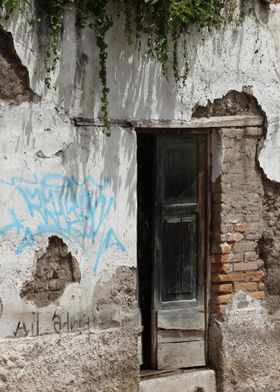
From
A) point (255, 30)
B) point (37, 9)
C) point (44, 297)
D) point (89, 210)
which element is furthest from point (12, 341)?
point (255, 30)

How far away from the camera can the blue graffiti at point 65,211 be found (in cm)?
601

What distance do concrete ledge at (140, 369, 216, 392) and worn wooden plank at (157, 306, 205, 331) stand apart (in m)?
0.37

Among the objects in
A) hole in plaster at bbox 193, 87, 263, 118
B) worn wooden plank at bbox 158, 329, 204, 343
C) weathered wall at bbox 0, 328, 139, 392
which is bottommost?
weathered wall at bbox 0, 328, 139, 392

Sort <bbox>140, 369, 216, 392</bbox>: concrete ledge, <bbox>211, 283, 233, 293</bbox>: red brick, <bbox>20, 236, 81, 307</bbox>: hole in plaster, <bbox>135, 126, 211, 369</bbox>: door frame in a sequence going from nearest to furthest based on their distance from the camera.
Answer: <bbox>20, 236, 81, 307</bbox>: hole in plaster, <bbox>140, 369, 216, 392</bbox>: concrete ledge, <bbox>135, 126, 211, 369</bbox>: door frame, <bbox>211, 283, 233, 293</bbox>: red brick

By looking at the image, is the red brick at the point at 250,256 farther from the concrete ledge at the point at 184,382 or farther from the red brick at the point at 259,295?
the concrete ledge at the point at 184,382

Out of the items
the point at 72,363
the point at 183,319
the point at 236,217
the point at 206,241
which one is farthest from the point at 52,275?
the point at 236,217

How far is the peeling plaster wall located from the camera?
19.6 feet

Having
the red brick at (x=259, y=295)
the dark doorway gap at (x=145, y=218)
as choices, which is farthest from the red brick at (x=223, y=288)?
the dark doorway gap at (x=145, y=218)

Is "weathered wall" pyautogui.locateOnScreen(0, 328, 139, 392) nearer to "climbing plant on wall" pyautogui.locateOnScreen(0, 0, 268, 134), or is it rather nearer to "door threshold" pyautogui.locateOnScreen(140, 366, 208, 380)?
"door threshold" pyautogui.locateOnScreen(140, 366, 208, 380)

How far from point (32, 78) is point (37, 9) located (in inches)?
18.9

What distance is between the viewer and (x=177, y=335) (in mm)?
6953

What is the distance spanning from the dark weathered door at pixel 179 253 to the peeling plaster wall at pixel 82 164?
284 mm

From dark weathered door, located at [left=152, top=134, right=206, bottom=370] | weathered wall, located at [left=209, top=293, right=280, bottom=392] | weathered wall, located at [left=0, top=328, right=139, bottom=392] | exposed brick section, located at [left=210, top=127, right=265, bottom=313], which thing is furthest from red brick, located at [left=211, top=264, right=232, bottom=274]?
weathered wall, located at [left=0, top=328, right=139, bottom=392]

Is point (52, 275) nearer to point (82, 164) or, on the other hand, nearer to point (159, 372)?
point (82, 164)
